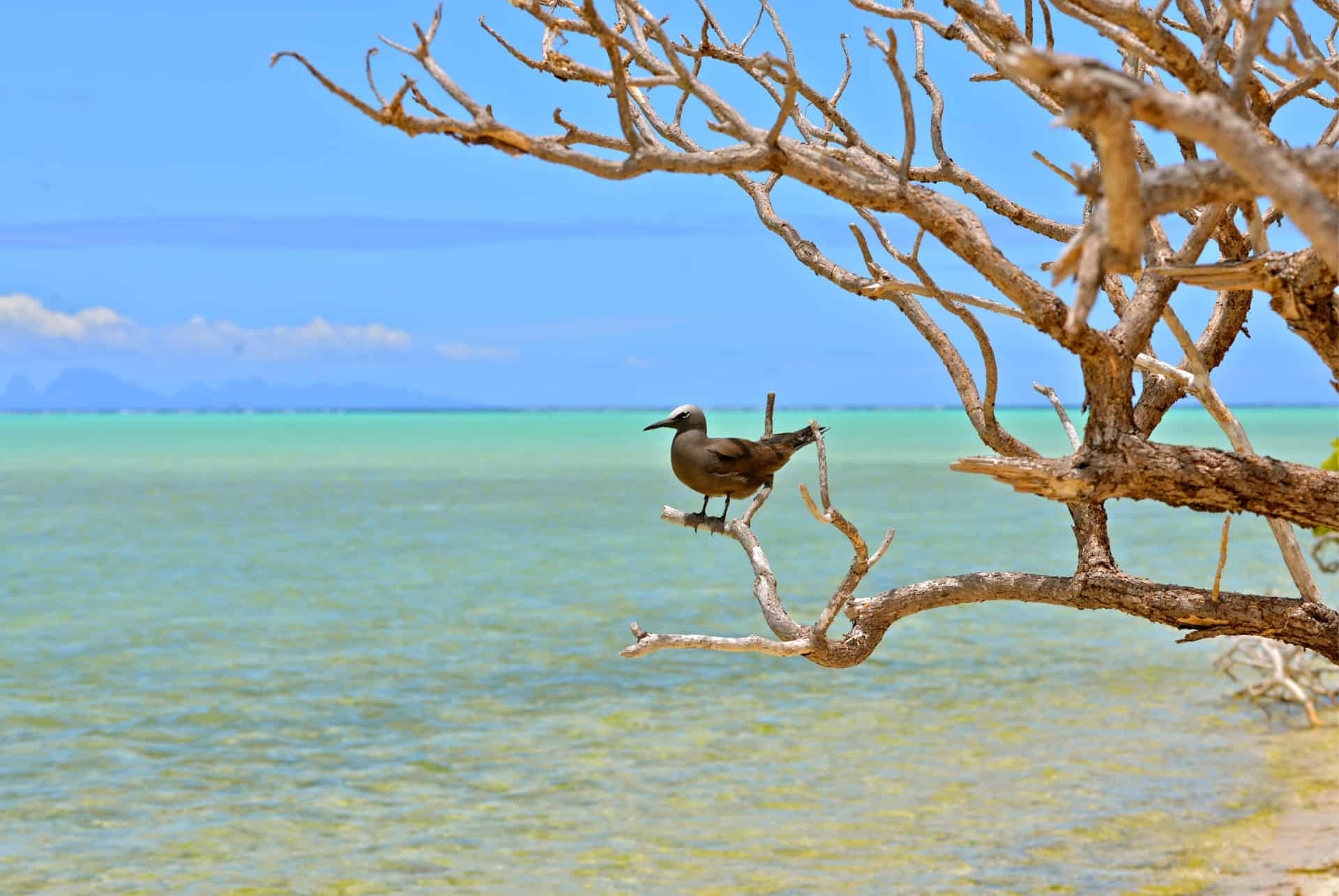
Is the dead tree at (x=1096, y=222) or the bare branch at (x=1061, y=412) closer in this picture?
the dead tree at (x=1096, y=222)

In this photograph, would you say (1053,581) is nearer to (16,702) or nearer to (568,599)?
(16,702)

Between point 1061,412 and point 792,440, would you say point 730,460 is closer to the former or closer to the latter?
point 792,440

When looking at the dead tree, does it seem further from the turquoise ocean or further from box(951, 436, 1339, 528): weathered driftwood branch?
the turquoise ocean

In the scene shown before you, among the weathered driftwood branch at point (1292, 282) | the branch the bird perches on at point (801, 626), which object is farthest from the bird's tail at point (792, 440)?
the weathered driftwood branch at point (1292, 282)

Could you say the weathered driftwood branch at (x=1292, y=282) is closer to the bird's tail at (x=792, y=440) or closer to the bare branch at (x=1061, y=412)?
the bare branch at (x=1061, y=412)

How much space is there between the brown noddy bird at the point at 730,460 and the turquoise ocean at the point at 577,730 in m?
0.27

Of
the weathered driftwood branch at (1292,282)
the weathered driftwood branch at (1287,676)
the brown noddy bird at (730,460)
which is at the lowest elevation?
the weathered driftwood branch at (1287,676)

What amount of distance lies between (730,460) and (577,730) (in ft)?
28.4

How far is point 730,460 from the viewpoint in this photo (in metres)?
6.42

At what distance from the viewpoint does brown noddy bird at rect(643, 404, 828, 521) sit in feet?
20.8

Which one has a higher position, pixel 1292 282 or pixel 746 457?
pixel 1292 282

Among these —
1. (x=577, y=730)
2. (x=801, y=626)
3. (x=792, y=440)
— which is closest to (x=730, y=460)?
(x=792, y=440)

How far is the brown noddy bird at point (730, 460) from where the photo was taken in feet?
20.8

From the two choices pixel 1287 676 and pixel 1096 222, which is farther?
pixel 1287 676
